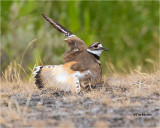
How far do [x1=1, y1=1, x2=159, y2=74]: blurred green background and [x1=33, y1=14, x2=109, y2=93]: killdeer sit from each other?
120 inches

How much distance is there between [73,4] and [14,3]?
5.25 feet

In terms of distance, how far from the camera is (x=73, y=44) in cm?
571

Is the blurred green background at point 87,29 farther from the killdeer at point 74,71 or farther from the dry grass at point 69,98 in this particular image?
the dry grass at point 69,98

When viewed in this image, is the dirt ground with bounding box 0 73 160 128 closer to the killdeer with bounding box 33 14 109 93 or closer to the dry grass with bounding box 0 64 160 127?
the dry grass with bounding box 0 64 160 127

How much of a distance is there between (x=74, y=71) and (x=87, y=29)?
14.5ft

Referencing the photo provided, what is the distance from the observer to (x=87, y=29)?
9.73 meters

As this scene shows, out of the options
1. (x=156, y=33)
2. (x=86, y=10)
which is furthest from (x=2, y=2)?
(x=156, y=33)

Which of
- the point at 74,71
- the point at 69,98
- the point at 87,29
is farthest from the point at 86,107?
the point at 87,29

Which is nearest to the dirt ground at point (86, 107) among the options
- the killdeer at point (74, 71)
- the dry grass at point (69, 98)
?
the dry grass at point (69, 98)

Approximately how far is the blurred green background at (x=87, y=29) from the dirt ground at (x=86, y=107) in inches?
146

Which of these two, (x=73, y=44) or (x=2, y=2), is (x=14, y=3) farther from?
(x=73, y=44)

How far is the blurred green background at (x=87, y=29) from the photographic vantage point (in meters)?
9.43

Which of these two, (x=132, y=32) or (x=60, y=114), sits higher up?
(x=132, y=32)

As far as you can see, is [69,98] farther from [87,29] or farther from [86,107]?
[87,29]
